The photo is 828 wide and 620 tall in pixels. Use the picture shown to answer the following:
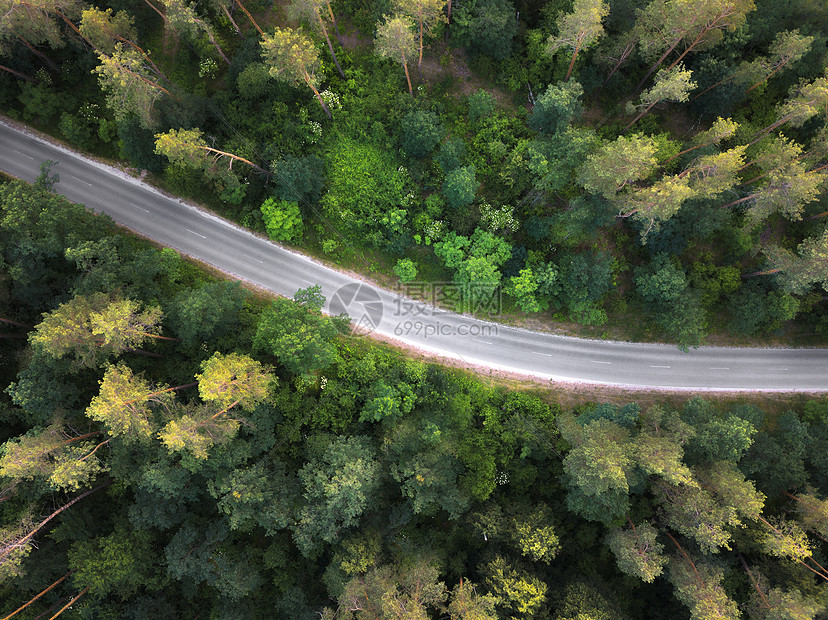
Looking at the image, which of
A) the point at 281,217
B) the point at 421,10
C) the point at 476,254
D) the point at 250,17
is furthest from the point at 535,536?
the point at 250,17

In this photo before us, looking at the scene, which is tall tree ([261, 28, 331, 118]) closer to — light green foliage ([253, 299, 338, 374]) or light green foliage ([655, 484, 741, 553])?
light green foliage ([253, 299, 338, 374])

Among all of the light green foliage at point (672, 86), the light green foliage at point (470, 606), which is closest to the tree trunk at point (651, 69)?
the light green foliage at point (672, 86)

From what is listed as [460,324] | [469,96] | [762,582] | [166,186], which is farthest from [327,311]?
Answer: [762,582]

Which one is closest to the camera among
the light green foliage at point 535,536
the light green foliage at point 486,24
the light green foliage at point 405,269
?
the light green foliage at point 535,536

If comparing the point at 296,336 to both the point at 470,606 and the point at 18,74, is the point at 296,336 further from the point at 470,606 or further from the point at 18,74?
the point at 18,74

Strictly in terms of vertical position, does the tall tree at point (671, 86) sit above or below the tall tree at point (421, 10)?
below

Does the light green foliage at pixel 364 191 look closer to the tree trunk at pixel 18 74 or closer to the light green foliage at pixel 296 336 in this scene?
the light green foliage at pixel 296 336
